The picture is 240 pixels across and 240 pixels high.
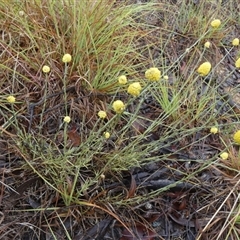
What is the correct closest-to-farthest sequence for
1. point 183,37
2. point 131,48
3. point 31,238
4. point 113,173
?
point 31,238
point 113,173
point 131,48
point 183,37

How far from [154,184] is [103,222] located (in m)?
0.25

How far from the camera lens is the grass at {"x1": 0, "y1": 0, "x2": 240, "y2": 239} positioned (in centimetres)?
154

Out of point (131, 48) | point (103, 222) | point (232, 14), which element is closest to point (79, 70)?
point (131, 48)

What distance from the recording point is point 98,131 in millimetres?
1405

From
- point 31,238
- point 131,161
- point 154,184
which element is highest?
point 131,161

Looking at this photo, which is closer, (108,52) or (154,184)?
(154,184)

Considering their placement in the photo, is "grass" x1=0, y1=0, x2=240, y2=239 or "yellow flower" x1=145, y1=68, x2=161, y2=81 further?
"grass" x1=0, y1=0, x2=240, y2=239

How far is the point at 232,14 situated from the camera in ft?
8.48

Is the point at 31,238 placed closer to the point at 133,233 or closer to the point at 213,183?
the point at 133,233

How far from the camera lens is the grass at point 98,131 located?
1.54m

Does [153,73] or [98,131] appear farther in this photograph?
[98,131]

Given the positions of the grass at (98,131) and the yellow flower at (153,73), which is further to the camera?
the grass at (98,131)

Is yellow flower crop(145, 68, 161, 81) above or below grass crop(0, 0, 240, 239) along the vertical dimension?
above

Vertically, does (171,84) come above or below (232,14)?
below
